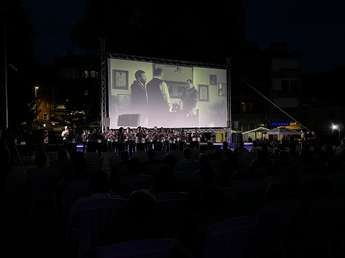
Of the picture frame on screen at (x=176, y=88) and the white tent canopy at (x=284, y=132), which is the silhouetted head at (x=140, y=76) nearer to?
the picture frame on screen at (x=176, y=88)

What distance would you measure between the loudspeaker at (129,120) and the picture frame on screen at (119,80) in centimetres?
130

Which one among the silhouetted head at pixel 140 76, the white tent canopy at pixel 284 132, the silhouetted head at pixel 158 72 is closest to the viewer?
the silhouetted head at pixel 140 76

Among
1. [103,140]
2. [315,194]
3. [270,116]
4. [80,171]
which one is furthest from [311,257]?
[270,116]

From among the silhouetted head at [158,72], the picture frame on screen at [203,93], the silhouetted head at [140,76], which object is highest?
the silhouetted head at [158,72]

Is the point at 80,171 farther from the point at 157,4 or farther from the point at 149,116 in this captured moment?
the point at 157,4

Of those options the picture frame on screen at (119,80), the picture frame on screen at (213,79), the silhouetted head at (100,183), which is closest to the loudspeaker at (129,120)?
the picture frame on screen at (119,80)

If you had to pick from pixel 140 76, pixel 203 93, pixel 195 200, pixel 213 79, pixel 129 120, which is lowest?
pixel 195 200

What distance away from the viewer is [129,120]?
18.7 meters

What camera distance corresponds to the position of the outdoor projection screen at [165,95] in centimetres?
1853

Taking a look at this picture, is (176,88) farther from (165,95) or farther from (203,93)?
(203,93)

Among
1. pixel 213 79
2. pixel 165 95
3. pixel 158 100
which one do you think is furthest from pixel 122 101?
pixel 213 79

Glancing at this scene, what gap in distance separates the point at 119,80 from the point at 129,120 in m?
1.87

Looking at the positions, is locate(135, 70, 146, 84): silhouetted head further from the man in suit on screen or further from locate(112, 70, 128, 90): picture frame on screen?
locate(112, 70, 128, 90): picture frame on screen

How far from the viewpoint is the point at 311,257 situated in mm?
3641
